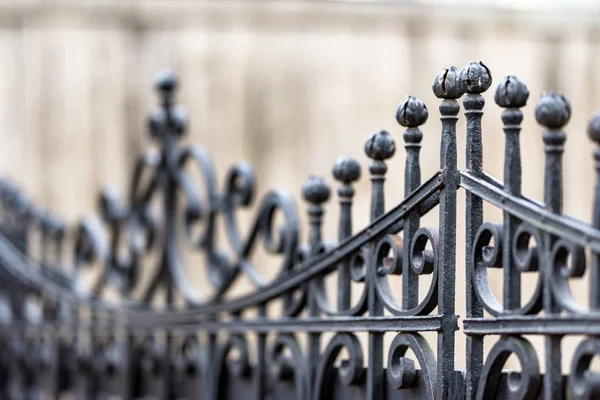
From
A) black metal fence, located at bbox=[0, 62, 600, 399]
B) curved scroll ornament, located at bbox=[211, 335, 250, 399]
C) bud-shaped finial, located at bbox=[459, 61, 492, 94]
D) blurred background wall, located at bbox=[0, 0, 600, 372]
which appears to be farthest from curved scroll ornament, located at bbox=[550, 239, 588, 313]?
blurred background wall, located at bbox=[0, 0, 600, 372]

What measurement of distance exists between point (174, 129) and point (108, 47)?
275 centimetres

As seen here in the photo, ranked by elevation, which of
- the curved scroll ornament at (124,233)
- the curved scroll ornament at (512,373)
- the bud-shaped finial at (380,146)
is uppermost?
the bud-shaped finial at (380,146)

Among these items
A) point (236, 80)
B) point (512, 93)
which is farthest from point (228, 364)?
point (236, 80)

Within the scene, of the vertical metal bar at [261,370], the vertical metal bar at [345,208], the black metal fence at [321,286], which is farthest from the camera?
the vertical metal bar at [261,370]

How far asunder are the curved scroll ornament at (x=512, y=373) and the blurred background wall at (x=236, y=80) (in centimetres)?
358

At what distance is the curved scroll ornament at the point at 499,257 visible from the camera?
114 cm

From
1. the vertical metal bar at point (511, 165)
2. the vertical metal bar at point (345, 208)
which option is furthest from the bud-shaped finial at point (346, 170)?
the vertical metal bar at point (511, 165)

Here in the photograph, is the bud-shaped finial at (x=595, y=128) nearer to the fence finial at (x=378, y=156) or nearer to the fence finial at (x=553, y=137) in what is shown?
the fence finial at (x=553, y=137)

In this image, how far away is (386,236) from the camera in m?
1.44

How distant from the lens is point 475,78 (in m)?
1.25

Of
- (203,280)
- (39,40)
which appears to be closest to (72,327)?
(203,280)

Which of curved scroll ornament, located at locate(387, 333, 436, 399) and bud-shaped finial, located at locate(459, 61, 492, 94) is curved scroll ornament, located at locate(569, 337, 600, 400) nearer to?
curved scroll ornament, located at locate(387, 333, 436, 399)

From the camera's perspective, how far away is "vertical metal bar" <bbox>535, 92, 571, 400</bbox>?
110 centimetres

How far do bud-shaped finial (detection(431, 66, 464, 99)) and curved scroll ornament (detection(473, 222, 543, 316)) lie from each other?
0.17 meters
